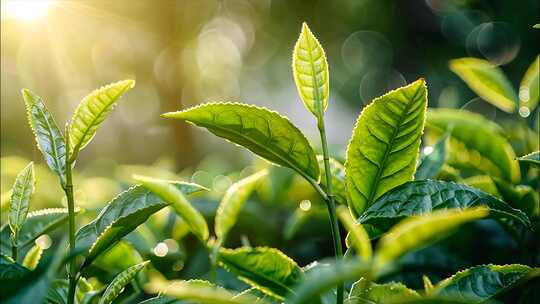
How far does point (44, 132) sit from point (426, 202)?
1.79ft

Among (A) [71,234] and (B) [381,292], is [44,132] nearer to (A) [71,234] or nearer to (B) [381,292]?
(A) [71,234]

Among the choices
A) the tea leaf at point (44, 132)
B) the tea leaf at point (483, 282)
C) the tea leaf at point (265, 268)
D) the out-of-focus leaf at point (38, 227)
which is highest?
the tea leaf at point (44, 132)

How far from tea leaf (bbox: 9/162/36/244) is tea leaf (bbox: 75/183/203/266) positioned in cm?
9

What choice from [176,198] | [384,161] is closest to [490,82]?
[384,161]

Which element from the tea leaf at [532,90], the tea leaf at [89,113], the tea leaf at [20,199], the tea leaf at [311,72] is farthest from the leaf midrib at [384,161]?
the tea leaf at [532,90]

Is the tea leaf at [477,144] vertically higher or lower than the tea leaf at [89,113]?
lower

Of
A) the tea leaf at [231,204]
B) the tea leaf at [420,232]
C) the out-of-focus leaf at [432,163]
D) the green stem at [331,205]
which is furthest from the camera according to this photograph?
the out-of-focus leaf at [432,163]

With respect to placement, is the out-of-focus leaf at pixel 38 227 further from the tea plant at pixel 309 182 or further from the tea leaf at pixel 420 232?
the tea leaf at pixel 420 232

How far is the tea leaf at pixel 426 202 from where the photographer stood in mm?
795

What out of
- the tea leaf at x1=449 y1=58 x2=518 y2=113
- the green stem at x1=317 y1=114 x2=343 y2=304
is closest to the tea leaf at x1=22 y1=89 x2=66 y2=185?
the green stem at x1=317 y1=114 x2=343 y2=304

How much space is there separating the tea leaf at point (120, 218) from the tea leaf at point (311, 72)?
0.22 m

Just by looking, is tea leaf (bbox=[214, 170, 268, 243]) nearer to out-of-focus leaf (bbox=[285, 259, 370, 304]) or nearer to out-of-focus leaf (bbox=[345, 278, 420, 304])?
out-of-focus leaf (bbox=[345, 278, 420, 304])

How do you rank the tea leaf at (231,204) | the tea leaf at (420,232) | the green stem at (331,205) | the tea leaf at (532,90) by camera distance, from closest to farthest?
the tea leaf at (420,232)
the green stem at (331,205)
the tea leaf at (231,204)
the tea leaf at (532,90)

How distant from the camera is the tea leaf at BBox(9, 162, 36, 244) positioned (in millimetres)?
873
